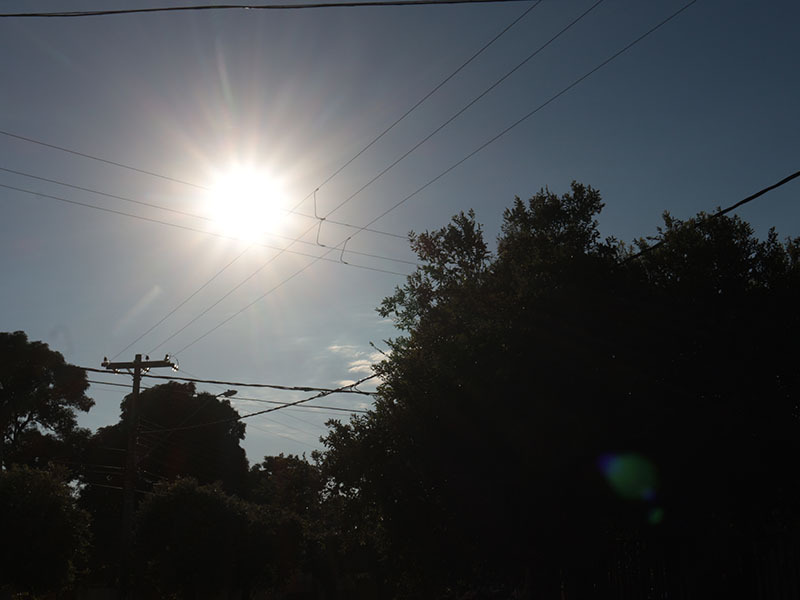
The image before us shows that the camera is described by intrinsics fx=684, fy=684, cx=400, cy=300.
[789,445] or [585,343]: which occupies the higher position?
[585,343]

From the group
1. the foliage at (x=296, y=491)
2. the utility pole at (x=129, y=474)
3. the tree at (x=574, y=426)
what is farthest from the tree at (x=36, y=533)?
the foliage at (x=296, y=491)

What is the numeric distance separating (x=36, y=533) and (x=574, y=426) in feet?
61.1

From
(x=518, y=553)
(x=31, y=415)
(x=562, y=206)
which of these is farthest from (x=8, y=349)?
(x=518, y=553)

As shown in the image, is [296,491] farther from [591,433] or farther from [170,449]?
[591,433]

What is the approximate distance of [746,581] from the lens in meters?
11.4

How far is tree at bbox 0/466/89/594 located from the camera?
73.9 ft

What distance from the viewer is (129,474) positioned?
26.4 metres

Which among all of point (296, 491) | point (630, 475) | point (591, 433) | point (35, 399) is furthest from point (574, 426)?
point (296, 491)

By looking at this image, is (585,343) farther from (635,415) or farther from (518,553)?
(518,553)

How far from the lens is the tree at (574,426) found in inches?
578

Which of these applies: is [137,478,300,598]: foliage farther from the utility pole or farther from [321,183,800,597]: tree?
[321,183,800,597]: tree

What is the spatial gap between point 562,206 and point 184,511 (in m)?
20.9

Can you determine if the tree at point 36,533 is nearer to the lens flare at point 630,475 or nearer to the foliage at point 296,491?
the lens flare at point 630,475

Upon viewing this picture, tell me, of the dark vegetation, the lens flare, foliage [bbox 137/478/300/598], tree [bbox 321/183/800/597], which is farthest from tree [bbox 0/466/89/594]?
the lens flare
